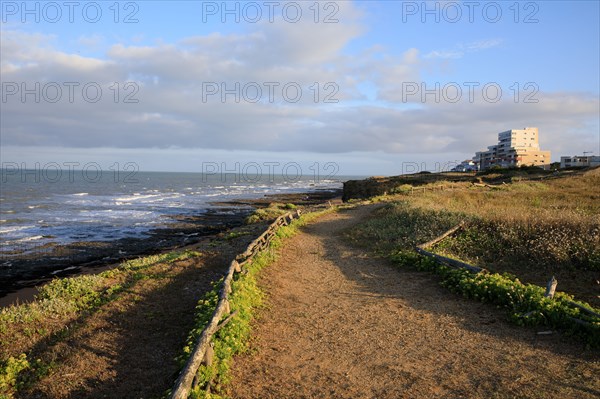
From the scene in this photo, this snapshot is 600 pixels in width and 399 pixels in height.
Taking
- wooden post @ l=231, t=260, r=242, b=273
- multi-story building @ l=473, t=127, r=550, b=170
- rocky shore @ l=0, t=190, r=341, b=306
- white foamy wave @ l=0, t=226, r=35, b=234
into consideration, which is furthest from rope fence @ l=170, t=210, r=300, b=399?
multi-story building @ l=473, t=127, r=550, b=170

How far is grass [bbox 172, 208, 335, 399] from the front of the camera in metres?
6.21

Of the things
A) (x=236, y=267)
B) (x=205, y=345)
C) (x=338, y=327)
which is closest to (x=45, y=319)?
(x=236, y=267)

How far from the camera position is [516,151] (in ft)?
403

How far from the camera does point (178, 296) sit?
1135 centimetres

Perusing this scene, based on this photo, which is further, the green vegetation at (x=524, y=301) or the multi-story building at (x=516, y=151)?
the multi-story building at (x=516, y=151)

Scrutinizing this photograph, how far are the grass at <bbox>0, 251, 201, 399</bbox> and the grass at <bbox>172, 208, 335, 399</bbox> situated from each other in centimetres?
271

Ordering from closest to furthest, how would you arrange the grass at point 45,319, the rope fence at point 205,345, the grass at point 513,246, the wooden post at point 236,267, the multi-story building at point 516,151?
the rope fence at point 205,345
the grass at point 45,319
the grass at point 513,246
the wooden post at point 236,267
the multi-story building at point 516,151

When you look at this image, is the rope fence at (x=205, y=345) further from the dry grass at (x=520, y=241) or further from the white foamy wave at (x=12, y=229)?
the white foamy wave at (x=12, y=229)

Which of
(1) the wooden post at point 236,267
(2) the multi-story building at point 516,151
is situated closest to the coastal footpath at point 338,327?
(1) the wooden post at point 236,267

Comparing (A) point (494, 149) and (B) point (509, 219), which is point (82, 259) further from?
(A) point (494, 149)

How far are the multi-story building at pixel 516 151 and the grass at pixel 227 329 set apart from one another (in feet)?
391

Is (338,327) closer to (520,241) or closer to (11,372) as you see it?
(11,372)

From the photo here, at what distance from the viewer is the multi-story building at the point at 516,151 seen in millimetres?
116925

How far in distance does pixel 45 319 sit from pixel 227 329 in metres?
4.86
